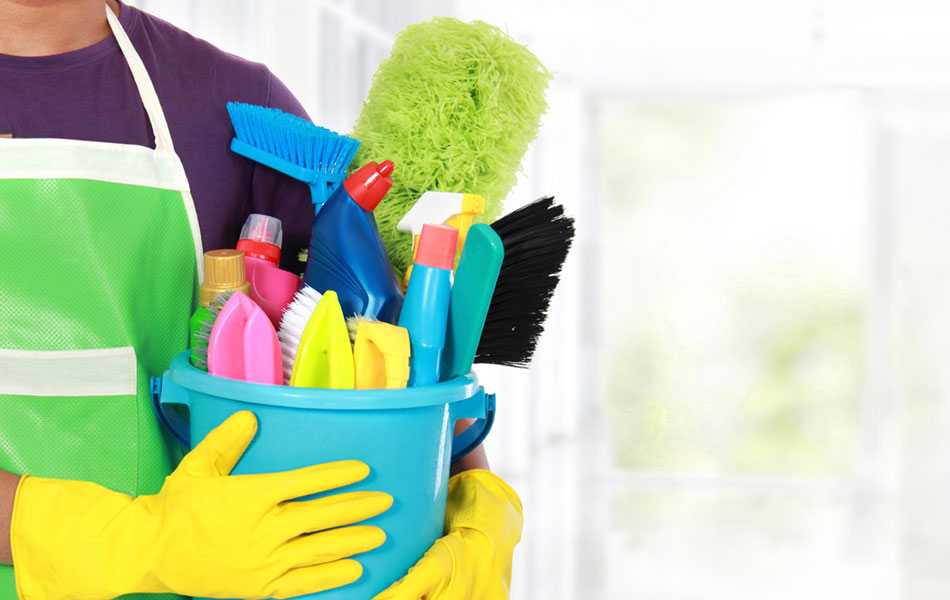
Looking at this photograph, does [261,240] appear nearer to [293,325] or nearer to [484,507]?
[293,325]

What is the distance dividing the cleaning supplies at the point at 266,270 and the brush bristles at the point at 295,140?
2.5 inches

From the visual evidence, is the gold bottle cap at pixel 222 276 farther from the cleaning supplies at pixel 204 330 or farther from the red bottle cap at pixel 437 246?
the red bottle cap at pixel 437 246

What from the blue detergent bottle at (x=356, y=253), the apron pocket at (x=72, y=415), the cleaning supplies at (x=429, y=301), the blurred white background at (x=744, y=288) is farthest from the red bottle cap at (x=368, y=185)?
the blurred white background at (x=744, y=288)

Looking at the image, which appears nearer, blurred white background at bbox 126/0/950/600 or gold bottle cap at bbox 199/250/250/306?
gold bottle cap at bbox 199/250/250/306

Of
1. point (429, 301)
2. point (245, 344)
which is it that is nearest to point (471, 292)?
point (429, 301)

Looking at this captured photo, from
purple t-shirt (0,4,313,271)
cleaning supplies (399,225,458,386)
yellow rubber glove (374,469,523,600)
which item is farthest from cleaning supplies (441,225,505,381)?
purple t-shirt (0,4,313,271)

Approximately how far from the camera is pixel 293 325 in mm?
566

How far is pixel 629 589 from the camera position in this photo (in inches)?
99.3

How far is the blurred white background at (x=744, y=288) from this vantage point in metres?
3.38

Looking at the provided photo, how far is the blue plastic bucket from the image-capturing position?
1.71ft

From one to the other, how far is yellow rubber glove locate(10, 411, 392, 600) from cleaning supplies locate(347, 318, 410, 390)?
0.17 ft

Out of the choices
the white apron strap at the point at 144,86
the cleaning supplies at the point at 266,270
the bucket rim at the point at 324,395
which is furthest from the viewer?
the white apron strap at the point at 144,86

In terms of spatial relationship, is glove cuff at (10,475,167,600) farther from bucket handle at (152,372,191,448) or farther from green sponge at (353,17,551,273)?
green sponge at (353,17,551,273)

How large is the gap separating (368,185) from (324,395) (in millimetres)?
178
